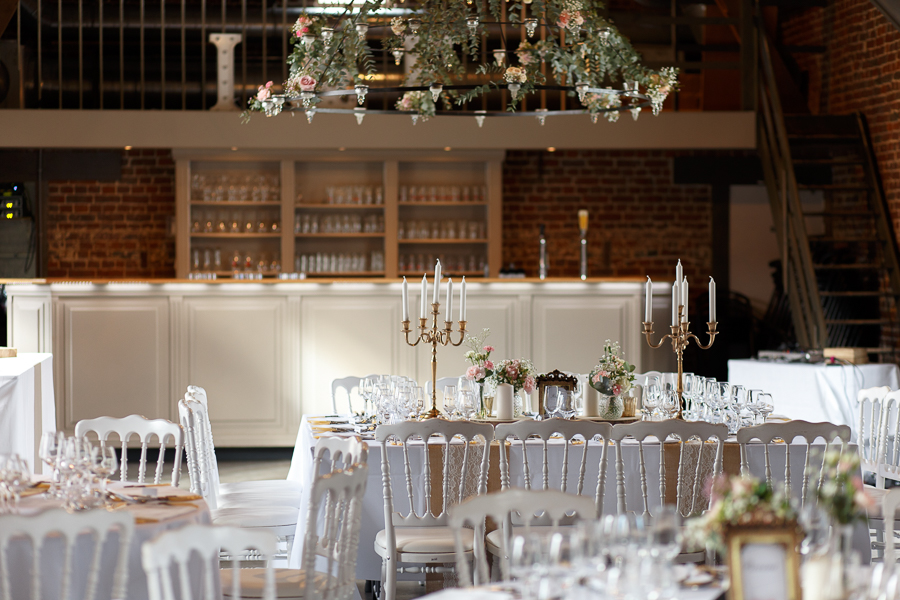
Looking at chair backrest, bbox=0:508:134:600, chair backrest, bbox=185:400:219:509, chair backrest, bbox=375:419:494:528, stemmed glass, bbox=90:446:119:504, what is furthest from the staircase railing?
chair backrest, bbox=0:508:134:600

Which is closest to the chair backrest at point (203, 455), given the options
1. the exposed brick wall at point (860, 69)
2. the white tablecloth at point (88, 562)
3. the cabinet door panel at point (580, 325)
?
the white tablecloth at point (88, 562)

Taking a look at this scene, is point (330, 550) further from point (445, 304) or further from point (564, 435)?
point (445, 304)

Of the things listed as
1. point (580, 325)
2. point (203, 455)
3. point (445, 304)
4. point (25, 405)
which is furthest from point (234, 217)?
point (203, 455)

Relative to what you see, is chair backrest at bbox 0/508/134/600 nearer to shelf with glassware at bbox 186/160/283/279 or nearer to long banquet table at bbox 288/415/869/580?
long banquet table at bbox 288/415/869/580

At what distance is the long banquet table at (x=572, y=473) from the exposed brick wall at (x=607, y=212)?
19.0 ft

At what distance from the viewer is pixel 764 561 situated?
5.92 ft

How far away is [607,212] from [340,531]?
7.14m

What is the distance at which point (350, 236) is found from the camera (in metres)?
8.70

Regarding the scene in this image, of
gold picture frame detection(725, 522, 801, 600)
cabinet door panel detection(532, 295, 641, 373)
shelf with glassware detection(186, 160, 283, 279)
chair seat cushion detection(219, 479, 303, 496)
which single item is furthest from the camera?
shelf with glassware detection(186, 160, 283, 279)

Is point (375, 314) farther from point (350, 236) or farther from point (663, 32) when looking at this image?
point (663, 32)

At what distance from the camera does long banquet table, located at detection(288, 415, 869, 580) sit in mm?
3652

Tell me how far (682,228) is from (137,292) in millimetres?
5350

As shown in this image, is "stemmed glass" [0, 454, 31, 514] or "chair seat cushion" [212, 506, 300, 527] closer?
"stemmed glass" [0, 454, 31, 514]

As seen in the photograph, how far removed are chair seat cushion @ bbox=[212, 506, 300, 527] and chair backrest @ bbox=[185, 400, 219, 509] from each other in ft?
0.39
